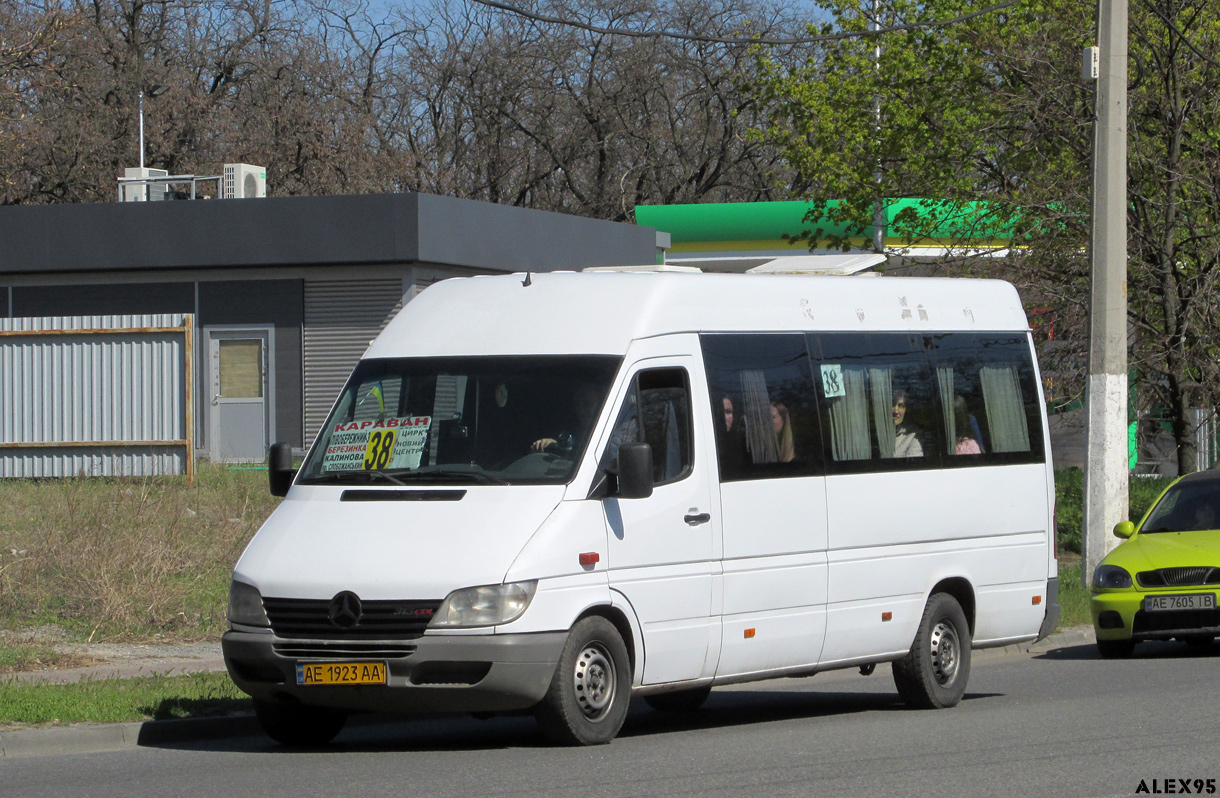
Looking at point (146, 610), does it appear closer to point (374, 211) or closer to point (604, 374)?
point (604, 374)

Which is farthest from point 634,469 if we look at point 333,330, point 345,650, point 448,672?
point 333,330

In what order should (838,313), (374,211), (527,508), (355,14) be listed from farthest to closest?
1. (355,14)
2. (374,211)
3. (838,313)
4. (527,508)

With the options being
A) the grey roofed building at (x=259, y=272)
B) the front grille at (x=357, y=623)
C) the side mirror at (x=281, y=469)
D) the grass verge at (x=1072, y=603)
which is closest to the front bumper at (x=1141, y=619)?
the grass verge at (x=1072, y=603)

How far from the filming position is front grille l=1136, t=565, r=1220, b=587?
14.3 meters

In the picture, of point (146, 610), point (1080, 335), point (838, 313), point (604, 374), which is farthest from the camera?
point (1080, 335)

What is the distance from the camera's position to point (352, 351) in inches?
1163

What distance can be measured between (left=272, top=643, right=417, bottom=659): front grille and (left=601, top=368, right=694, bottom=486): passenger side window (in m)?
1.63

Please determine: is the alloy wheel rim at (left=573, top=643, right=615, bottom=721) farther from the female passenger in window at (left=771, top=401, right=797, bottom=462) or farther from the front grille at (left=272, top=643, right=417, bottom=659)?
the female passenger in window at (left=771, top=401, right=797, bottom=462)

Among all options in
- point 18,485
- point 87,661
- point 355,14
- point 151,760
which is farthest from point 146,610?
point 355,14

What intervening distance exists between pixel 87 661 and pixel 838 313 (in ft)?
18.5

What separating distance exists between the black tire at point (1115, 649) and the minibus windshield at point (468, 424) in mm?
7109

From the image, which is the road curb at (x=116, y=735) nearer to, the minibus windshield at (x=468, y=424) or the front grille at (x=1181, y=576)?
the minibus windshield at (x=468, y=424)

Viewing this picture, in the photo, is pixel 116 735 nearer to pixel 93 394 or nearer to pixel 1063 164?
pixel 93 394

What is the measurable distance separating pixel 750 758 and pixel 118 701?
3.81 meters
